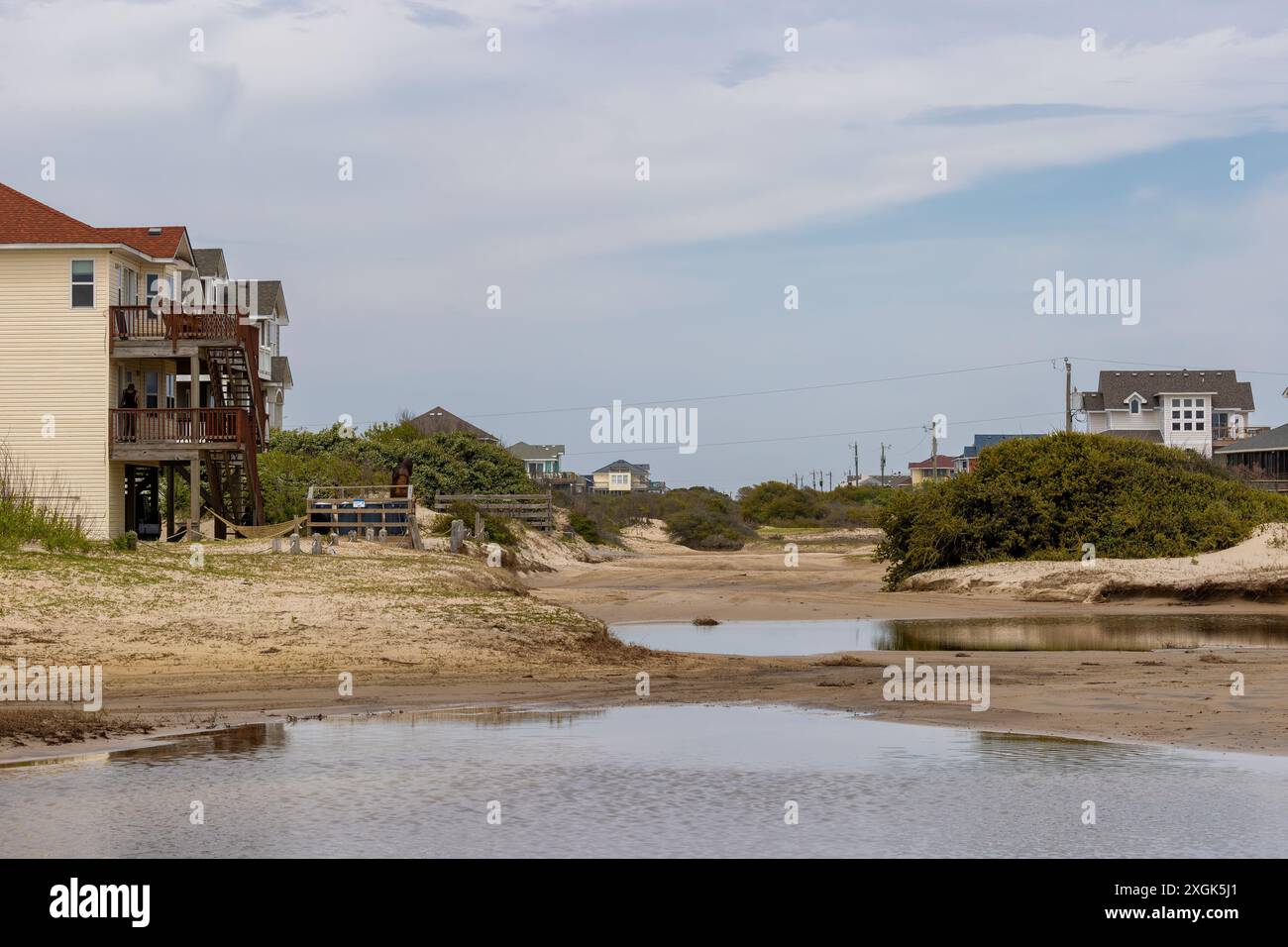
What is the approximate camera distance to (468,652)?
2055 cm

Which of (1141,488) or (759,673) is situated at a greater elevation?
(1141,488)

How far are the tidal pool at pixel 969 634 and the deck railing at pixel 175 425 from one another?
47.8 ft

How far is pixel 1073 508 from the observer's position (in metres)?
38.8

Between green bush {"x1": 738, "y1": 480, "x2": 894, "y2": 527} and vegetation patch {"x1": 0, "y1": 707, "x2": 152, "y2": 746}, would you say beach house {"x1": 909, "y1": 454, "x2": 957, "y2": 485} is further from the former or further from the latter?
vegetation patch {"x1": 0, "y1": 707, "x2": 152, "y2": 746}

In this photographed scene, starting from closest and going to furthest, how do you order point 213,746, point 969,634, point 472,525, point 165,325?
point 213,746 → point 969,634 → point 165,325 → point 472,525

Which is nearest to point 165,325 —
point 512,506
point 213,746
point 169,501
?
point 169,501

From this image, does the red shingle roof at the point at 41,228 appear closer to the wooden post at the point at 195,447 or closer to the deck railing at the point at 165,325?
the deck railing at the point at 165,325

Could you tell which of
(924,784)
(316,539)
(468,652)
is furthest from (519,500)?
(924,784)

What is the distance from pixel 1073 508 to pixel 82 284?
2597 centimetres

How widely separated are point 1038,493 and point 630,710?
24.1 meters

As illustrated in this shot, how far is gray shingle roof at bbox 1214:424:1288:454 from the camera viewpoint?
91.5 metres

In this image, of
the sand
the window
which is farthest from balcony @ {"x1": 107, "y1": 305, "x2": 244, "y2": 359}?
the sand

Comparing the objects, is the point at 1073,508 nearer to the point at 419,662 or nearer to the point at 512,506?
the point at 512,506
